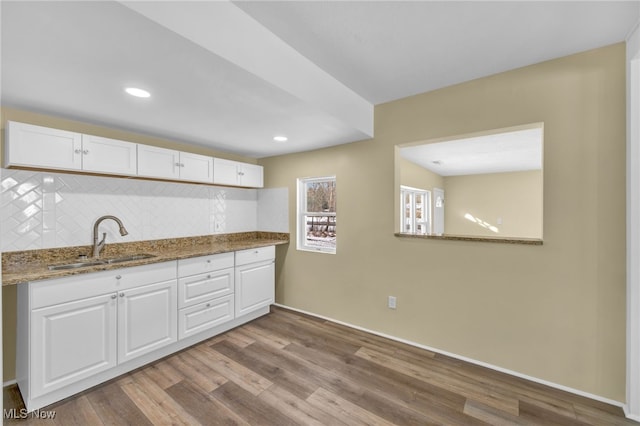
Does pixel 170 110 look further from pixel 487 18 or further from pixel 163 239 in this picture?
pixel 487 18

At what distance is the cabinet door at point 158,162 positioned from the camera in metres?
2.73

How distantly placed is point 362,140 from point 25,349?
127 inches

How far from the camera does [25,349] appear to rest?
1.95m

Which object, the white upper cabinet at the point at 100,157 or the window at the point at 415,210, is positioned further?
the window at the point at 415,210

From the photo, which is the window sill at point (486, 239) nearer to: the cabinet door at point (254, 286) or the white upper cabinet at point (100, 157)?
the cabinet door at point (254, 286)

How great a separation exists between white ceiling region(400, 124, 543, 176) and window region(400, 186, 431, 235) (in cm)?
56

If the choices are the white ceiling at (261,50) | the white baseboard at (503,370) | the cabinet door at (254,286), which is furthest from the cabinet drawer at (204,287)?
the white ceiling at (261,50)

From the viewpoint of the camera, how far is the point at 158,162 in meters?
2.85

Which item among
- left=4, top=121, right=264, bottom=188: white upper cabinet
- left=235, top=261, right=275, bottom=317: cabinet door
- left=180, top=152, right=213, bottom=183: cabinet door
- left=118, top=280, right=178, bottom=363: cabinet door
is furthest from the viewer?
left=235, top=261, right=275, bottom=317: cabinet door

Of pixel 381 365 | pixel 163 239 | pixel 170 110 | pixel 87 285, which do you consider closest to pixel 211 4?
pixel 170 110

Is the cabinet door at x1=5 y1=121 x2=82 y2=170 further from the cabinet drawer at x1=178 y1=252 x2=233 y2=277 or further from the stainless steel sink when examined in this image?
the cabinet drawer at x1=178 y1=252 x2=233 y2=277

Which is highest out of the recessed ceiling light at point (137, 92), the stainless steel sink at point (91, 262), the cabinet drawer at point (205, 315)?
the recessed ceiling light at point (137, 92)

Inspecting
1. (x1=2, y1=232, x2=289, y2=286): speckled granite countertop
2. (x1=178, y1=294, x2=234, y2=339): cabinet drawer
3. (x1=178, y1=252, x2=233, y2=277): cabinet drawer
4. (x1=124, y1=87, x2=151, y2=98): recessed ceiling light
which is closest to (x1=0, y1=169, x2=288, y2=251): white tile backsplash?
(x1=2, y1=232, x2=289, y2=286): speckled granite countertop

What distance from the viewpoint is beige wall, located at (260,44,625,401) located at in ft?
6.54
